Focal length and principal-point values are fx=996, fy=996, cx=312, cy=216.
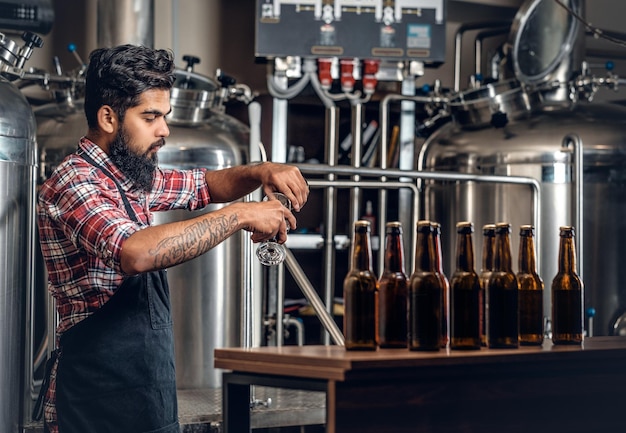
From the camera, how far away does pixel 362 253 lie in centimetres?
204

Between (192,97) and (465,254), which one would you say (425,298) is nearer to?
(465,254)

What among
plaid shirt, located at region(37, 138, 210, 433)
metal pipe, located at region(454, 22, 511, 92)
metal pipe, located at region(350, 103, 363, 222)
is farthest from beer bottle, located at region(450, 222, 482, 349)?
metal pipe, located at region(454, 22, 511, 92)

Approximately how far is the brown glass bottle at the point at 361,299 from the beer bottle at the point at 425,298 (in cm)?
8

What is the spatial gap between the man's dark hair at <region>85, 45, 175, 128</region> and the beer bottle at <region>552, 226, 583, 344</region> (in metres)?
1.02

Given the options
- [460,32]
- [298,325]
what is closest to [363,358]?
[298,325]

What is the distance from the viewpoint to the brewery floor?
11.7ft

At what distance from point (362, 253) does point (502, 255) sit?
33 centimetres

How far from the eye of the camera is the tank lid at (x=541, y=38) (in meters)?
4.77

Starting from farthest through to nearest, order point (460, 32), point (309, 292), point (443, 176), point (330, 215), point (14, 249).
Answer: point (460, 32) < point (330, 215) < point (443, 176) < point (14, 249) < point (309, 292)

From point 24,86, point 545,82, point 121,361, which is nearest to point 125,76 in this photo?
point 121,361

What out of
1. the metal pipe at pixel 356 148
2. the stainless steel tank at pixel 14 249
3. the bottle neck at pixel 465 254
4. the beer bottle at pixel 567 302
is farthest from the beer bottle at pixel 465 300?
the metal pipe at pixel 356 148

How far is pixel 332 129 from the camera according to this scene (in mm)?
5172

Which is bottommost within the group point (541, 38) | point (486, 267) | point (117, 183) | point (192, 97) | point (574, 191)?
point (486, 267)

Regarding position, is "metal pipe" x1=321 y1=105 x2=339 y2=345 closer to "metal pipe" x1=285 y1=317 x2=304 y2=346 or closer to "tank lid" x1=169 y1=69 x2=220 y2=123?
"metal pipe" x1=285 y1=317 x2=304 y2=346
